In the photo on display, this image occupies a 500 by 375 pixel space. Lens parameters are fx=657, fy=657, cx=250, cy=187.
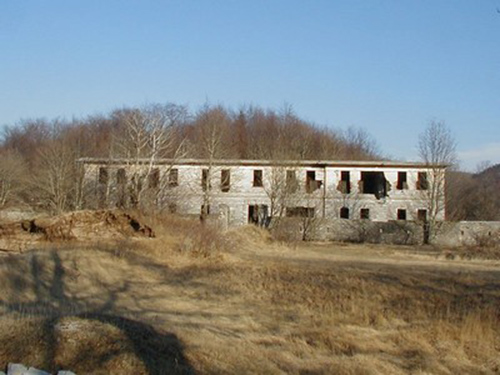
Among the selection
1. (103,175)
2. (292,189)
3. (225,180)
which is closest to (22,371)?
(103,175)

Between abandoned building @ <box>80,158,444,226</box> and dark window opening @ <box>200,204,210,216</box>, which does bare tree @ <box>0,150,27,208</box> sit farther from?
dark window opening @ <box>200,204,210,216</box>

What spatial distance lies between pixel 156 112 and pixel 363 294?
132 feet

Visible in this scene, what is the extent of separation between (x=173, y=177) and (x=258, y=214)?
7650 mm

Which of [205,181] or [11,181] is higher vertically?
[205,181]

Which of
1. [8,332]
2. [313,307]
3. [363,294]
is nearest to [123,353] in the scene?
[8,332]

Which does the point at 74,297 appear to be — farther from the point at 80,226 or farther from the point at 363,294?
the point at 80,226

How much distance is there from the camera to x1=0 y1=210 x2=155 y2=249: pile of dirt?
2564cm

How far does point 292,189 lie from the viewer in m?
52.3

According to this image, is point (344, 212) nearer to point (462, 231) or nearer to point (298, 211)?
point (298, 211)

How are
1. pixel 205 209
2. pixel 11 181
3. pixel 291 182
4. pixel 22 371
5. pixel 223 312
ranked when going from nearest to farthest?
pixel 22 371 → pixel 223 312 → pixel 291 182 → pixel 205 209 → pixel 11 181

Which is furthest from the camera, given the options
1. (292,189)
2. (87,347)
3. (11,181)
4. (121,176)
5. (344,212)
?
(11,181)

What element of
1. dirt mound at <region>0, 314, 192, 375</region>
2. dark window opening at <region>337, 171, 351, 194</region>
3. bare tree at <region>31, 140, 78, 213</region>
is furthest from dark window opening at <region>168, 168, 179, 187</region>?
dirt mound at <region>0, 314, 192, 375</region>

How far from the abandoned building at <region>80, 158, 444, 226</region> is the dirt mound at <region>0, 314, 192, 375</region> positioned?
1638 inches

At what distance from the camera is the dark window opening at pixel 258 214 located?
52856 mm
